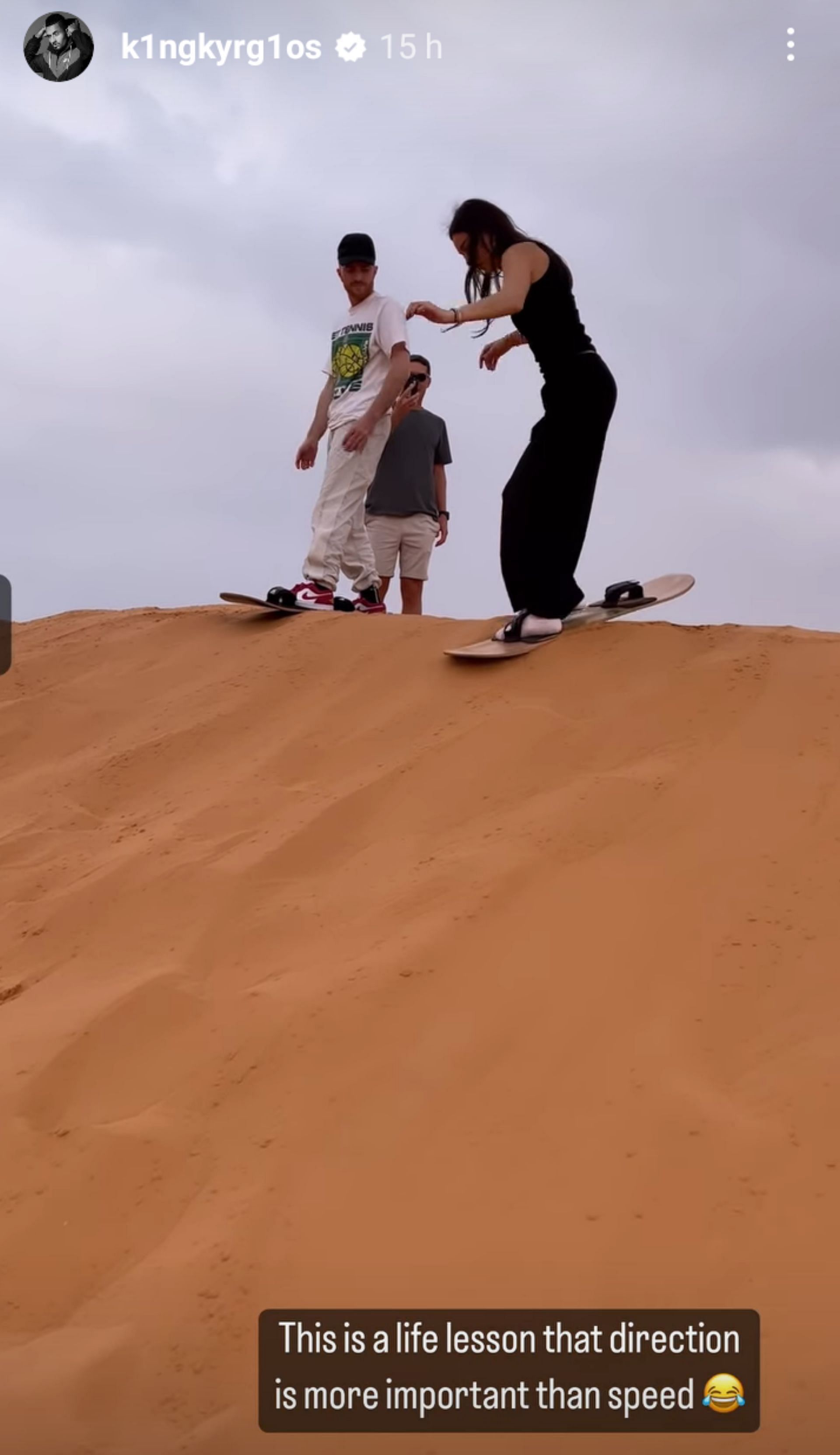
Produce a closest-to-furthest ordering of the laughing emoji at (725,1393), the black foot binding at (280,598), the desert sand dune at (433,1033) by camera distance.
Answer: the laughing emoji at (725,1393), the desert sand dune at (433,1033), the black foot binding at (280,598)

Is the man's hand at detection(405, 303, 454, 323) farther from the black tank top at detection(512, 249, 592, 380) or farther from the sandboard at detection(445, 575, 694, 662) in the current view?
the sandboard at detection(445, 575, 694, 662)

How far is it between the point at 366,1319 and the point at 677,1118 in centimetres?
56

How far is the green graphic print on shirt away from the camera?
507 centimetres

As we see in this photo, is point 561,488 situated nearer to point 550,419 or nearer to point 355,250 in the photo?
point 550,419

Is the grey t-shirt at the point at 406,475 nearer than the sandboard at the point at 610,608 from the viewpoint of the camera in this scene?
No

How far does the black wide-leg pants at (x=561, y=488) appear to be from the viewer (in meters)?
3.94

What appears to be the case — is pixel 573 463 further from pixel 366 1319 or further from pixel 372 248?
pixel 366 1319

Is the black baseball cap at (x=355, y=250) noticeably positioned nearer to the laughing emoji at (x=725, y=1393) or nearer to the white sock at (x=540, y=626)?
the white sock at (x=540, y=626)

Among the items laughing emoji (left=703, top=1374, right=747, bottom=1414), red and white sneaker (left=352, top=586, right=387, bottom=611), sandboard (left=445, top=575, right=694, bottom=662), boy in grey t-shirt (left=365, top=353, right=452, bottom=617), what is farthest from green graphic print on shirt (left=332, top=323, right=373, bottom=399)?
laughing emoji (left=703, top=1374, right=747, bottom=1414)

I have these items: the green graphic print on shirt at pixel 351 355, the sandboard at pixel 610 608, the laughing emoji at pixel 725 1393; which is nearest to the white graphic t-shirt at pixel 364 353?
the green graphic print on shirt at pixel 351 355

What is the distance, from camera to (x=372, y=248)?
16.8ft

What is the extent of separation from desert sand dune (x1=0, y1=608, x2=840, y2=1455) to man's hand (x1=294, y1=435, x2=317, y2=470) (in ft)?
6.09

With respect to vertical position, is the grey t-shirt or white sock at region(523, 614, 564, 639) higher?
the grey t-shirt

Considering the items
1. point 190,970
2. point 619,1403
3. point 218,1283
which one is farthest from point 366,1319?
point 190,970
